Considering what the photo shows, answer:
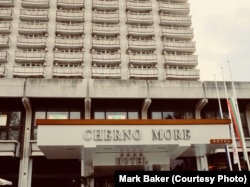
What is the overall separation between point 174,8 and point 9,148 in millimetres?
39379

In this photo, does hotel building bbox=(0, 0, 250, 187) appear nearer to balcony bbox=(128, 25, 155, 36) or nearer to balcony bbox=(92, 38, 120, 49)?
balcony bbox=(92, 38, 120, 49)

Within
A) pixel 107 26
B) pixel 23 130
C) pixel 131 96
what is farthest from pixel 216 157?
pixel 107 26

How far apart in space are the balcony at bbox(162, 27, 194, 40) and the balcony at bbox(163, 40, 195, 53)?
1089mm

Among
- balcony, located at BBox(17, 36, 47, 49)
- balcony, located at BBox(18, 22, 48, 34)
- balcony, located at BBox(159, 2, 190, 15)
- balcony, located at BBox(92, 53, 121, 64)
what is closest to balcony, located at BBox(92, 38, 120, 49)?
balcony, located at BBox(92, 53, 121, 64)

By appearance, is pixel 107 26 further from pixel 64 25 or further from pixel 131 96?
pixel 131 96

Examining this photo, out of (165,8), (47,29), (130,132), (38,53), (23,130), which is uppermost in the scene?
(165,8)

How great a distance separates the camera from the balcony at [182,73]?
47375 millimetres

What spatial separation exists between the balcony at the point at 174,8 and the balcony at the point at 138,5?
221 cm

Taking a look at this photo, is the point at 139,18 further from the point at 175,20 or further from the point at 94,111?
the point at 94,111

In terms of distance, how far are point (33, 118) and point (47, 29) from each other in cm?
2654

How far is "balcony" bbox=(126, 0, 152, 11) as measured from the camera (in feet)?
167

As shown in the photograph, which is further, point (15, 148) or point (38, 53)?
point (38, 53)

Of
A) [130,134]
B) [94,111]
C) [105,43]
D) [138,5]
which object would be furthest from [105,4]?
[130,134]

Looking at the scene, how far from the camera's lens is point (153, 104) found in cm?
2566
